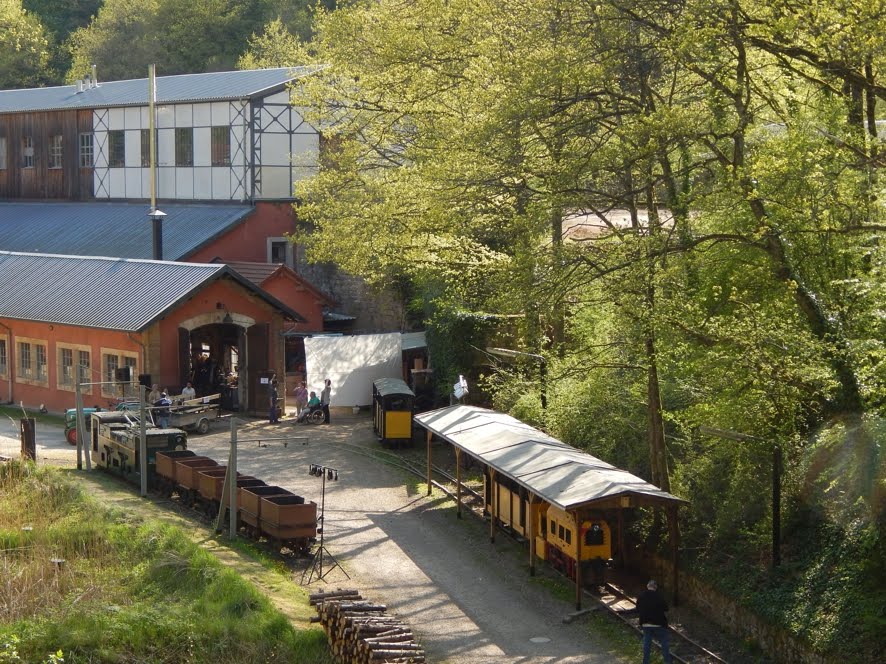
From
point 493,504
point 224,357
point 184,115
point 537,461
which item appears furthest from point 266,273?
point 537,461

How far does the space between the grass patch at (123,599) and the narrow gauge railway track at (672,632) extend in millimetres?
4533

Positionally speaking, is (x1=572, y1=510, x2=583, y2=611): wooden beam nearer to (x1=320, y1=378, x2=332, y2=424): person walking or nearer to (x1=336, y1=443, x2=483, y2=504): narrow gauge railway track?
(x1=336, y1=443, x2=483, y2=504): narrow gauge railway track

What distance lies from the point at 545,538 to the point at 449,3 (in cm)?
1452

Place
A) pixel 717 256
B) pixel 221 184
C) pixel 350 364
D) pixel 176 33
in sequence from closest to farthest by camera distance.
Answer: pixel 717 256 → pixel 350 364 → pixel 221 184 → pixel 176 33

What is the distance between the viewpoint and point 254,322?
34.0 m

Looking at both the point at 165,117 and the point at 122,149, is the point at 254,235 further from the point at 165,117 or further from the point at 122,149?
the point at 122,149

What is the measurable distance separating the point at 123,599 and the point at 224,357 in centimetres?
1869

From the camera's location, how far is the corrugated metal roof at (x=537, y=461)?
18047 millimetres

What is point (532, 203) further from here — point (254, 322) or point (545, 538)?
point (254, 322)

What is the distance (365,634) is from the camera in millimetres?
15719

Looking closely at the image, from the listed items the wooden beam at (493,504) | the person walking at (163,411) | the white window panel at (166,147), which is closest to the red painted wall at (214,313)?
the person walking at (163,411)

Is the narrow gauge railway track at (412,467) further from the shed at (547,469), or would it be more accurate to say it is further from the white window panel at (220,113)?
the white window panel at (220,113)

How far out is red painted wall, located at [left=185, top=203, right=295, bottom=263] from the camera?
1662 inches

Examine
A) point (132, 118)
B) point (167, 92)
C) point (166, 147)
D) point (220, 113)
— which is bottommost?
point (166, 147)
